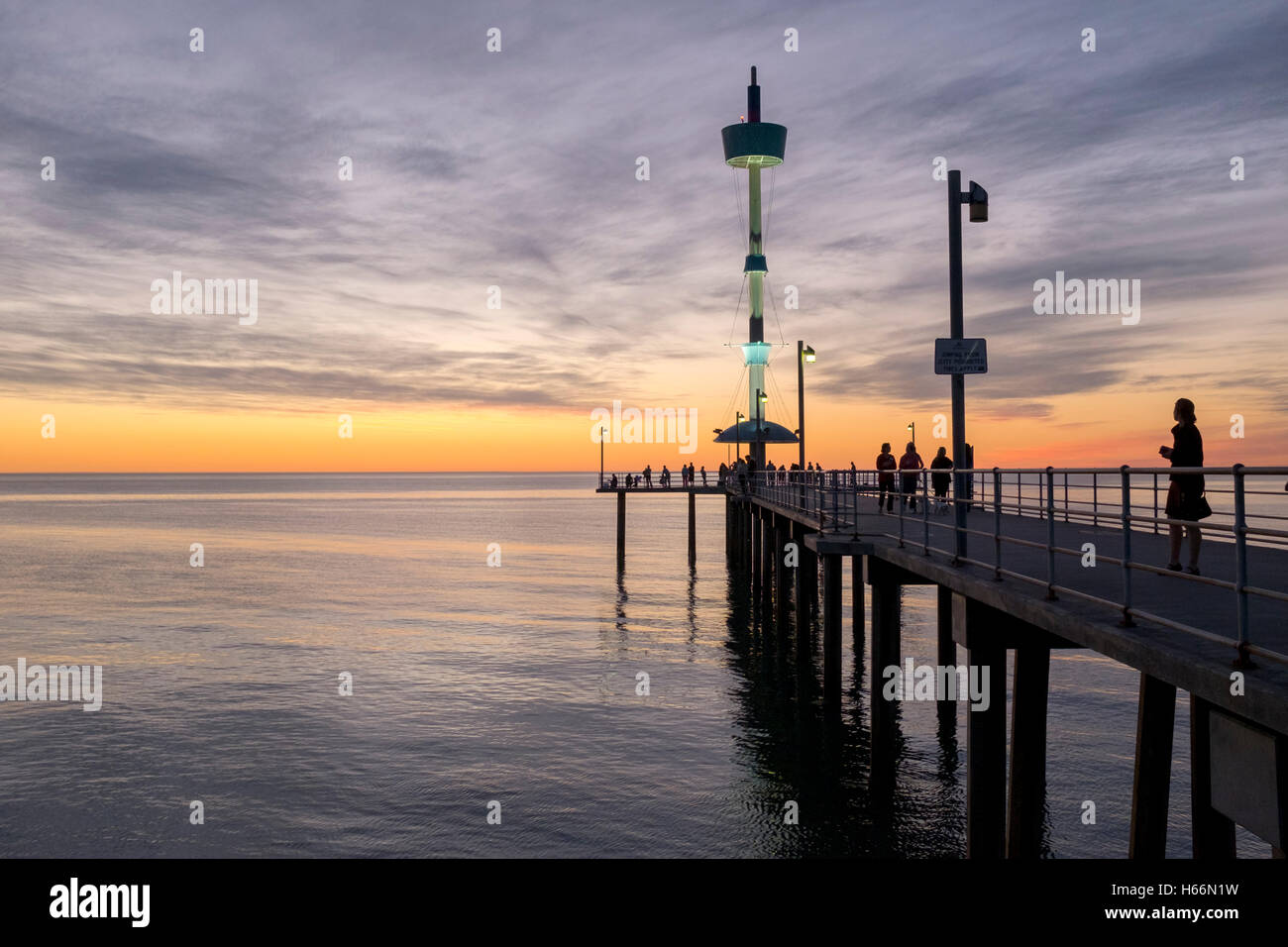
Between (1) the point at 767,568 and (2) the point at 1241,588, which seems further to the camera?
(1) the point at 767,568

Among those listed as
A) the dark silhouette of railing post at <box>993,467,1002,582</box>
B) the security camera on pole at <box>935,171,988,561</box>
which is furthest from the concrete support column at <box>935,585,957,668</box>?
the dark silhouette of railing post at <box>993,467,1002,582</box>

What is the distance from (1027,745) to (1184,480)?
2.93 meters

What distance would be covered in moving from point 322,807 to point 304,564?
139 feet

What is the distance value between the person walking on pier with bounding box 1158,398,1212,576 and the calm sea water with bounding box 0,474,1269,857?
4929mm

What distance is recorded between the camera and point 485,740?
1781cm

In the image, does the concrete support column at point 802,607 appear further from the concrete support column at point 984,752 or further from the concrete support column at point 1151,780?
the concrete support column at point 1151,780

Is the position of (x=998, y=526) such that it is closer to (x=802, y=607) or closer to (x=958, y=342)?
(x=958, y=342)

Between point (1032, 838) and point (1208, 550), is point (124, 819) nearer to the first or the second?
point (1032, 838)

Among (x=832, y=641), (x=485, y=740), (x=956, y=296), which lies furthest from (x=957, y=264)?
(x=485, y=740)

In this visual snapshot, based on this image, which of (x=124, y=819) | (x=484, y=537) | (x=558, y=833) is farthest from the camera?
(x=484, y=537)

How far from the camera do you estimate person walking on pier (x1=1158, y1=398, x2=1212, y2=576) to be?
9.38 meters

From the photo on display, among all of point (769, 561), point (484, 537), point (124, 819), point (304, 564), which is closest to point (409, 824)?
point (124, 819)

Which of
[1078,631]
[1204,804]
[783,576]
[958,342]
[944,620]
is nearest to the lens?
[1204,804]
